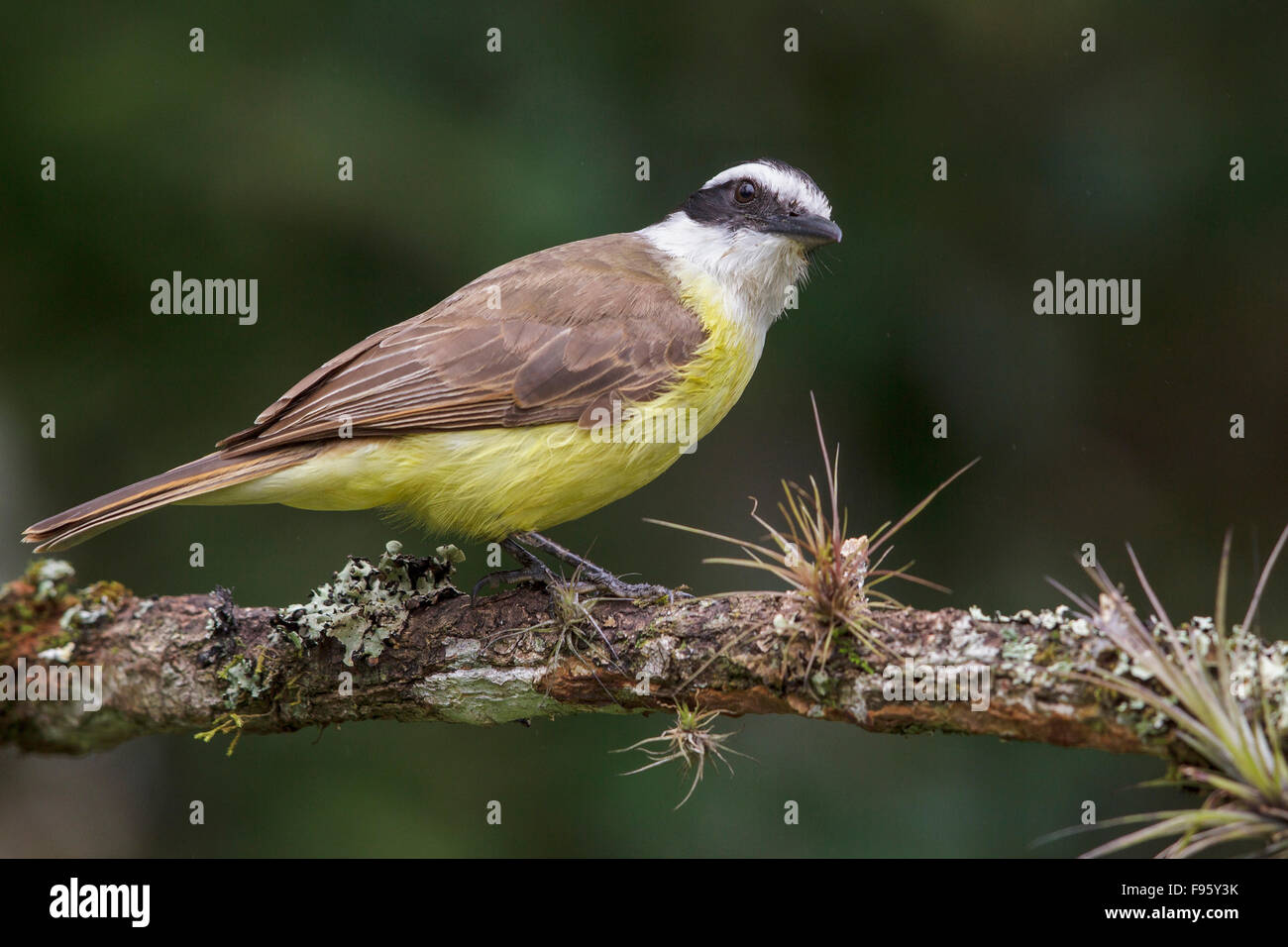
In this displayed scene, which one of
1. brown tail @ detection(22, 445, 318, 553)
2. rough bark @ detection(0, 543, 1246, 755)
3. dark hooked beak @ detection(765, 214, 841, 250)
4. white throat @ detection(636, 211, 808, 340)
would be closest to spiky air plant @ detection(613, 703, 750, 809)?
rough bark @ detection(0, 543, 1246, 755)

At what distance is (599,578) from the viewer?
416 cm

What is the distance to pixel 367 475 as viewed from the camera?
418 centimetres

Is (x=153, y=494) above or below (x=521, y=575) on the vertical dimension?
above

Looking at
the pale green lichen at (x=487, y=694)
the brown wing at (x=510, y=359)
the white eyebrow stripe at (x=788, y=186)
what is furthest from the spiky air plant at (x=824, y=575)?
the white eyebrow stripe at (x=788, y=186)

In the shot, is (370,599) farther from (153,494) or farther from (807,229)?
(807,229)

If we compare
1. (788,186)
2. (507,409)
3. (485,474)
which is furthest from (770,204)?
(485,474)

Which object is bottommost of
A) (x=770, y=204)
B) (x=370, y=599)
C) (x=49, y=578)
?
(x=370, y=599)

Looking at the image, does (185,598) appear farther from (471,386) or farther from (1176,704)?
(1176,704)

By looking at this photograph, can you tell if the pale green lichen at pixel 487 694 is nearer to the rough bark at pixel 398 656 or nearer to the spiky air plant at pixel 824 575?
the rough bark at pixel 398 656

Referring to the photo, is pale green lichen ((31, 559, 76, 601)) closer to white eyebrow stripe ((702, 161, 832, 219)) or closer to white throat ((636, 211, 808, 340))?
white throat ((636, 211, 808, 340))

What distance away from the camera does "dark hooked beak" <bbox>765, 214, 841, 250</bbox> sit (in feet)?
15.9

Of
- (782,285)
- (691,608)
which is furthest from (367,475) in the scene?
(782,285)

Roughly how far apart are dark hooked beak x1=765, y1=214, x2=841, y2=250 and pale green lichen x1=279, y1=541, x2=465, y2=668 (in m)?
1.97

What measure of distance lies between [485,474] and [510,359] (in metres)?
0.49
